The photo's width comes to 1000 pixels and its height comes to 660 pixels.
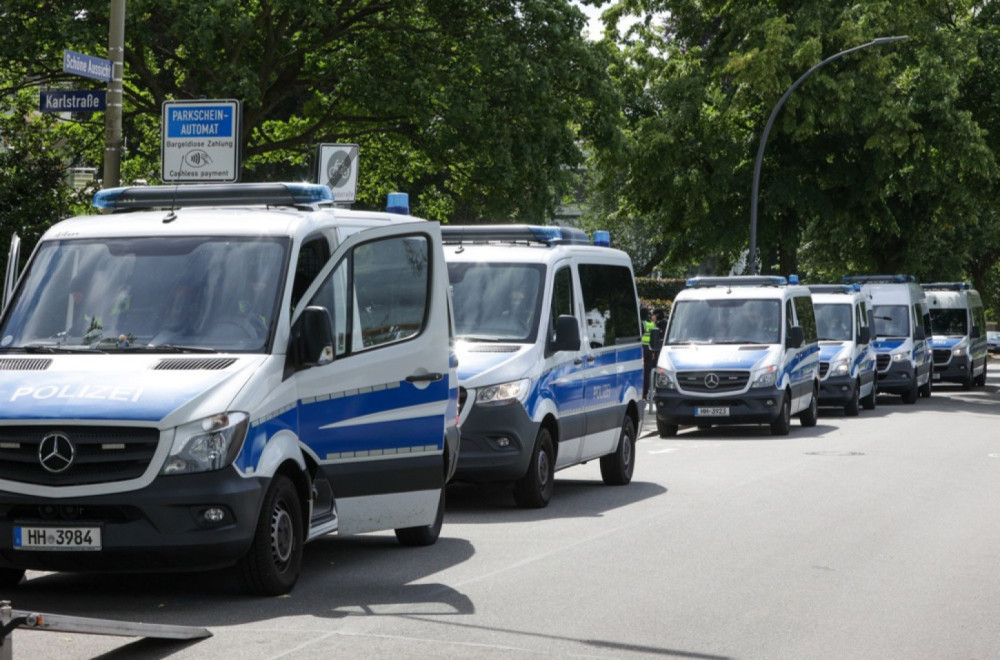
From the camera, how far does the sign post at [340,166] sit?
1499cm

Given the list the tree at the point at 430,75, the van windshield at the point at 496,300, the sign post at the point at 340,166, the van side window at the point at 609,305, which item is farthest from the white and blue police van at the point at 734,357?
the van windshield at the point at 496,300

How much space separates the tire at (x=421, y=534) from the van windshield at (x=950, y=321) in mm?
33074

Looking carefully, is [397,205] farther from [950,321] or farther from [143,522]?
[950,321]

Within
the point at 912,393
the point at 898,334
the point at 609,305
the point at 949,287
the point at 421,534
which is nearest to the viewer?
the point at 421,534

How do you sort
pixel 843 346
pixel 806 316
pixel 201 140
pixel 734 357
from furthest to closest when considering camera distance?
pixel 843 346 → pixel 806 316 → pixel 734 357 → pixel 201 140

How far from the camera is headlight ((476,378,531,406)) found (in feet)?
43.1

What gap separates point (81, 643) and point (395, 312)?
3.22 metres

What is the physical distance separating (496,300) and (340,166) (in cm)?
225

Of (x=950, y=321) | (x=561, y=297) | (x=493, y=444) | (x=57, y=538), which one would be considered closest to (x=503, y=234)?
(x=561, y=297)

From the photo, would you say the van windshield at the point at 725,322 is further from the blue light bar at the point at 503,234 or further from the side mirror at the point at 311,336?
the side mirror at the point at 311,336

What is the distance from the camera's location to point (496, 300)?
Result: 14016mm

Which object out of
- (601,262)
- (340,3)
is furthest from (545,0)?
(601,262)

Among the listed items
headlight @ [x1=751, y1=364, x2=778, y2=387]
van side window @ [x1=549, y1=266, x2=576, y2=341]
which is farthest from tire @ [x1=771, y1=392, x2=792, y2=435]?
van side window @ [x1=549, y1=266, x2=576, y2=341]

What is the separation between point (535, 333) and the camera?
1377cm
